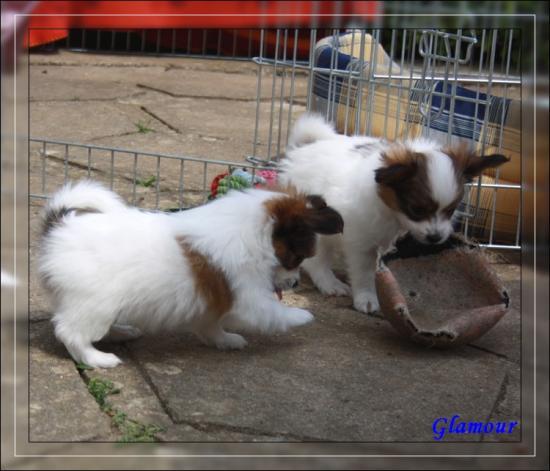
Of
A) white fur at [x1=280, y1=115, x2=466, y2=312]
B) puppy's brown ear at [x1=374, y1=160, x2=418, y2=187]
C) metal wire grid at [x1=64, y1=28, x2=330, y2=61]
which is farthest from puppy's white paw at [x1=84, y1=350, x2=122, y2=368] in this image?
metal wire grid at [x1=64, y1=28, x2=330, y2=61]

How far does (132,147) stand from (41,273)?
2.39 metres

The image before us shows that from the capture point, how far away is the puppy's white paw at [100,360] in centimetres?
262

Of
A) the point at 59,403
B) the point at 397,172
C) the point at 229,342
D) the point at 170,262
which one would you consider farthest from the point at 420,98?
the point at 59,403

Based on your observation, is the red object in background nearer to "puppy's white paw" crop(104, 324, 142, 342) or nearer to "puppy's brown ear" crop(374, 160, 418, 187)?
"puppy's white paw" crop(104, 324, 142, 342)

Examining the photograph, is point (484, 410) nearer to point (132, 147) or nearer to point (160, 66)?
point (132, 147)

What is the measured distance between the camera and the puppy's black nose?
10.2ft

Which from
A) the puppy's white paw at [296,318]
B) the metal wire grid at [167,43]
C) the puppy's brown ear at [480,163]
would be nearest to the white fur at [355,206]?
the puppy's brown ear at [480,163]

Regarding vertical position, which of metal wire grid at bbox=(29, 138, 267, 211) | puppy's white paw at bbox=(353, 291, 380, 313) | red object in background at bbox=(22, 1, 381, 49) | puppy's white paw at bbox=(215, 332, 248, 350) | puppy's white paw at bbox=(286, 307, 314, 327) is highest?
red object in background at bbox=(22, 1, 381, 49)

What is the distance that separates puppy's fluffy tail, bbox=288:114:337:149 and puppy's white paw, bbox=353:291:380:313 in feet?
2.16

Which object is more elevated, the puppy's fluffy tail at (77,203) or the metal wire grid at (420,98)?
the metal wire grid at (420,98)

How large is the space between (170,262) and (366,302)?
0.94m

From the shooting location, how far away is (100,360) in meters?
2.63

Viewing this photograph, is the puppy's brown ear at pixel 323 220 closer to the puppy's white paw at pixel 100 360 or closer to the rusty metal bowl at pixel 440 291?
the rusty metal bowl at pixel 440 291

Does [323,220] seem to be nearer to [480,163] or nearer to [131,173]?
[480,163]
